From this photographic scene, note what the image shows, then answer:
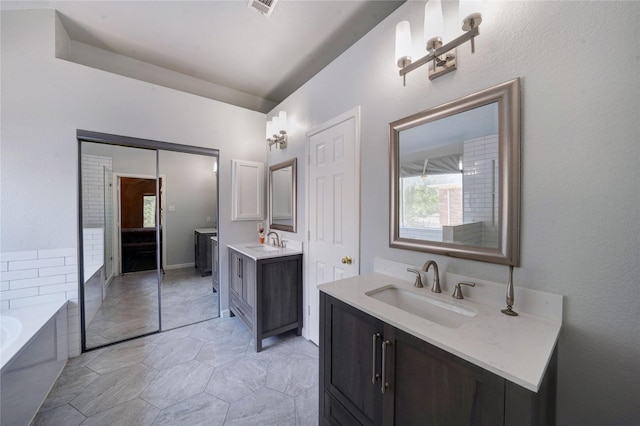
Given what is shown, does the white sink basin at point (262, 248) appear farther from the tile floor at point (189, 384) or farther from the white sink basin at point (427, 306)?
the white sink basin at point (427, 306)

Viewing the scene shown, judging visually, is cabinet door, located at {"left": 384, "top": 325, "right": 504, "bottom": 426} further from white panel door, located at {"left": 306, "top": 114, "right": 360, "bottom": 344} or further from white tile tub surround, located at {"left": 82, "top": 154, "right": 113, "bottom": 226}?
white tile tub surround, located at {"left": 82, "top": 154, "right": 113, "bottom": 226}

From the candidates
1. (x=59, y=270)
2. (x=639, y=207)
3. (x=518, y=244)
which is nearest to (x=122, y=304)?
(x=59, y=270)

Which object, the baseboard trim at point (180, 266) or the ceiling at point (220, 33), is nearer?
the ceiling at point (220, 33)

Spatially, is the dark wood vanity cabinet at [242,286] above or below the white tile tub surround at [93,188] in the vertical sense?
below

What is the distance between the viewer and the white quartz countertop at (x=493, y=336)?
716 mm

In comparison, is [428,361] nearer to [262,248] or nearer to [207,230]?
[262,248]

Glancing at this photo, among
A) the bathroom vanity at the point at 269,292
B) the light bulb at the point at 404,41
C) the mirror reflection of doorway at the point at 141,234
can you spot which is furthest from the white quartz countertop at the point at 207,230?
the light bulb at the point at 404,41

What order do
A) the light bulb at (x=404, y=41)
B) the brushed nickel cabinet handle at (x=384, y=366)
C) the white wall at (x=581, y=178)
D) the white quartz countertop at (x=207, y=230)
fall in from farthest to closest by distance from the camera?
1. the white quartz countertop at (x=207, y=230)
2. the light bulb at (x=404, y=41)
3. the brushed nickel cabinet handle at (x=384, y=366)
4. the white wall at (x=581, y=178)

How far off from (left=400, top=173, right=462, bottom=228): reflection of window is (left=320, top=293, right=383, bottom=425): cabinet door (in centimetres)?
71

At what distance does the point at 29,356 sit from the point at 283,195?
231cm

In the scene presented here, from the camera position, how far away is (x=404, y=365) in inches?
39.2

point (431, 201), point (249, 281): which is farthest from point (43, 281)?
point (431, 201)

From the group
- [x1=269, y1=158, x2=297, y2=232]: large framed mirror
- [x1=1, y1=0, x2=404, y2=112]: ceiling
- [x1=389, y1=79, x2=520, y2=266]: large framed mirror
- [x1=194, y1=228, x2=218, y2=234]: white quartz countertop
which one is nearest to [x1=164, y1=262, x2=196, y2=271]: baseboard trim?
[x1=194, y1=228, x2=218, y2=234]: white quartz countertop

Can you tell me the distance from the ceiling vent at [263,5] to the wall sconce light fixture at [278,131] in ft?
3.08
